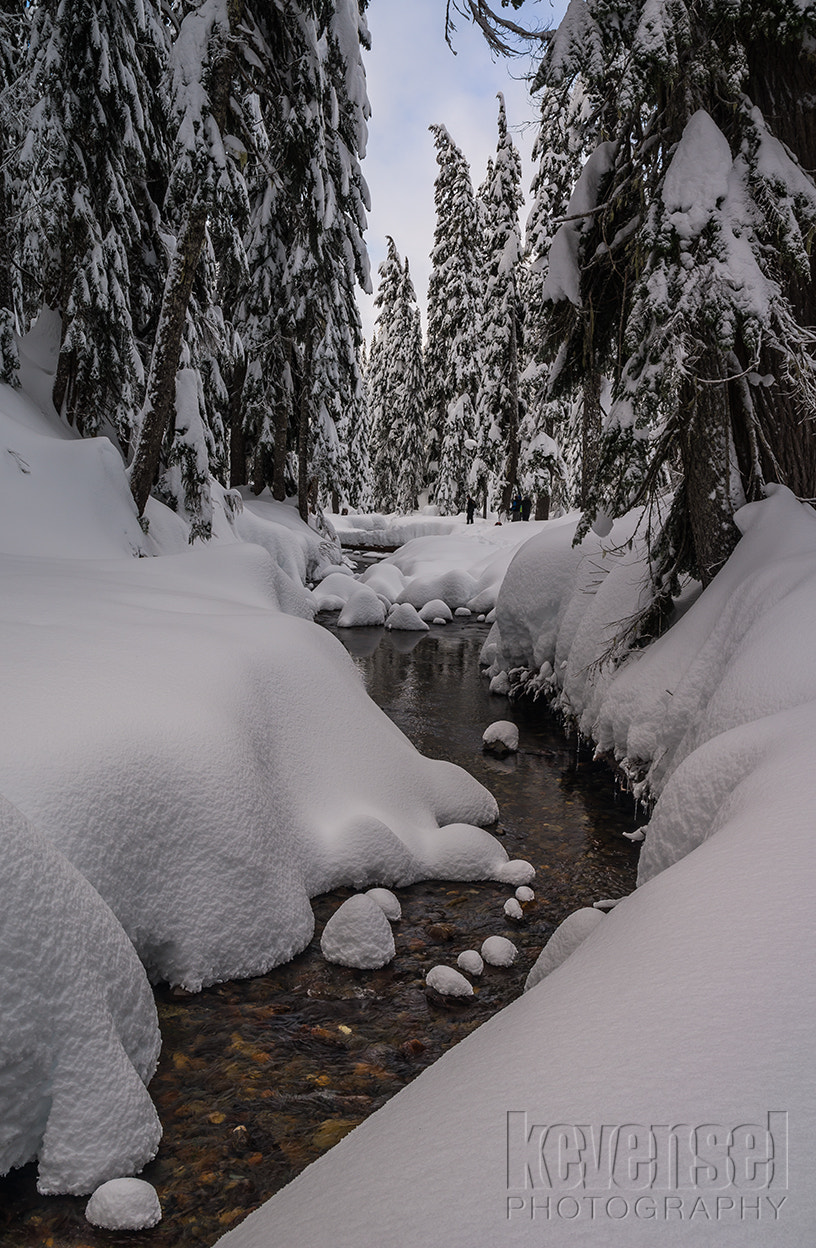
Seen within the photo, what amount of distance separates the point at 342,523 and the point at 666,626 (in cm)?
3576

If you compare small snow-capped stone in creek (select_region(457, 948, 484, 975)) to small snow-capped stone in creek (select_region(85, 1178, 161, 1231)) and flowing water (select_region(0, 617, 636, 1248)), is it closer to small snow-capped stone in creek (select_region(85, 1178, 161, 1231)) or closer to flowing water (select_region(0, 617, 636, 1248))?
flowing water (select_region(0, 617, 636, 1248))

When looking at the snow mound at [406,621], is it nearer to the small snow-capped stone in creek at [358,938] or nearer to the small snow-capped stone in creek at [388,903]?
the small snow-capped stone in creek at [388,903]

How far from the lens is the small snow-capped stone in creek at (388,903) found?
4.73 metres

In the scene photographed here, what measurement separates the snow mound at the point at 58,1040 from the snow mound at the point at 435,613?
47.3 feet

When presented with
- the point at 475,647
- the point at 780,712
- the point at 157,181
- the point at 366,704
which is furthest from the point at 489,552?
the point at 780,712

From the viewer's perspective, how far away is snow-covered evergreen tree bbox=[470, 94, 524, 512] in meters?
27.2

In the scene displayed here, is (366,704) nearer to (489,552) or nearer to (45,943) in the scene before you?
(45,943)

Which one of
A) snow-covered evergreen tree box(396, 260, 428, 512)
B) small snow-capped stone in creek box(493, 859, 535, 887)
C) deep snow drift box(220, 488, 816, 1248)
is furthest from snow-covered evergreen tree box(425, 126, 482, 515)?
deep snow drift box(220, 488, 816, 1248)

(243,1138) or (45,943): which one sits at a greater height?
(45,943)

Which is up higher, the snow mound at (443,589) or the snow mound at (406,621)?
the snow mound at (443,589)

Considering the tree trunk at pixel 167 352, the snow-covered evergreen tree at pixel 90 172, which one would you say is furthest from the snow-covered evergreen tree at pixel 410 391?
the tree trunk at pixel 167 352

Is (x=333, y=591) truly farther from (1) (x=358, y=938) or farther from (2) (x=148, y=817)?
(2) (x=148, y=817)

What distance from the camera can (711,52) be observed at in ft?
18.4

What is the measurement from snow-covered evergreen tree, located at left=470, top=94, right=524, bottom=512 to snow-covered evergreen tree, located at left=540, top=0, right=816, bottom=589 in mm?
21408
